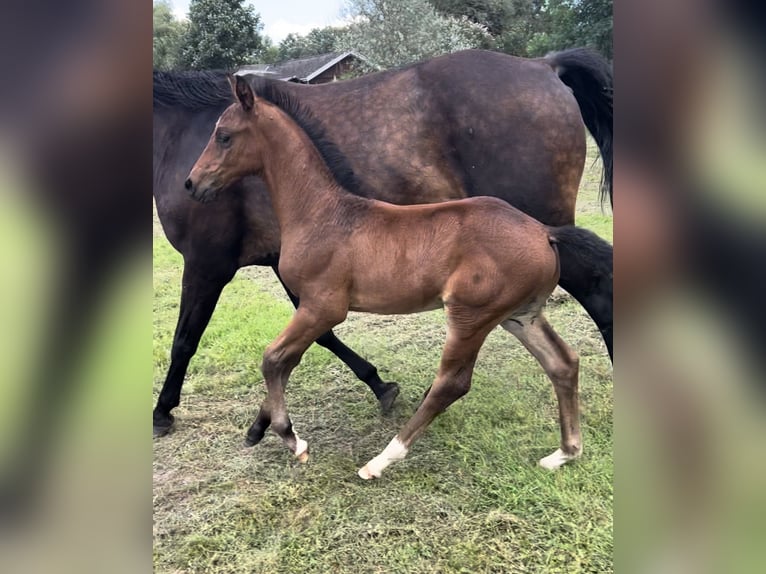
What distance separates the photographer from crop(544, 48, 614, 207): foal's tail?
9.06 feet

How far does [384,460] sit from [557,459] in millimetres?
786

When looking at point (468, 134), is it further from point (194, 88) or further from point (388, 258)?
point (194, 88)

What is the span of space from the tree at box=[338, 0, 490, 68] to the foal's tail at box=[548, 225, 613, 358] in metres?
2.79

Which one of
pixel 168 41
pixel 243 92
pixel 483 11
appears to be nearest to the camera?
pixel 243 92

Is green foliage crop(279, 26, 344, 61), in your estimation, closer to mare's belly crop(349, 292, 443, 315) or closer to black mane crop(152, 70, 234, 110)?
black mane crop(152, 70, 234, 110)

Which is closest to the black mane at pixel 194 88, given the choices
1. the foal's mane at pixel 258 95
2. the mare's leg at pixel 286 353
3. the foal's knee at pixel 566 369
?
the foal's mane at pixel 258 95

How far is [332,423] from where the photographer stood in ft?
9.99

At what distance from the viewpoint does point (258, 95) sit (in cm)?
238

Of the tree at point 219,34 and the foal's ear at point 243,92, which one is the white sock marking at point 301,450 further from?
the tree at point 219,34

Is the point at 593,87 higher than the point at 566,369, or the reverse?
the point at 593,87

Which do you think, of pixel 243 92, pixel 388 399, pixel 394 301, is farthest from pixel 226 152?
pixel 388 399

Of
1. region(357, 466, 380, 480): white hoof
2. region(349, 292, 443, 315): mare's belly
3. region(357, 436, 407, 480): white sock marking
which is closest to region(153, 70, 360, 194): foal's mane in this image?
region(349, 292, 443, 315): mare's belly
